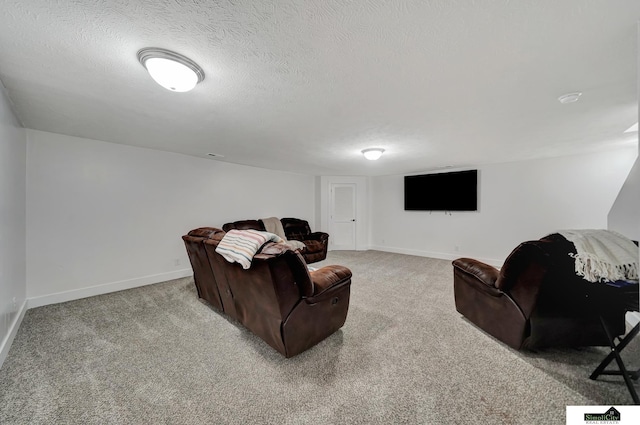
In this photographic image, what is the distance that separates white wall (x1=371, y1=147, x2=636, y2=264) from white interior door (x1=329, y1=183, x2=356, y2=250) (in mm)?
1028

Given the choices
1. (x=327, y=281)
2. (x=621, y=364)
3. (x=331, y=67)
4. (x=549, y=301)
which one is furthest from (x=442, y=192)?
(x=331, y=67)

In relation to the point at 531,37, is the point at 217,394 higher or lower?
lower

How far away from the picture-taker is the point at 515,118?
91.1 inches

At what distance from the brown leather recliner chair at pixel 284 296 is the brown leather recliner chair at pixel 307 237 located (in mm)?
2749

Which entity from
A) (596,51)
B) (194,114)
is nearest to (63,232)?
(194,114)

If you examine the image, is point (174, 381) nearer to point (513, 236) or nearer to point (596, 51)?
point (596, 51)

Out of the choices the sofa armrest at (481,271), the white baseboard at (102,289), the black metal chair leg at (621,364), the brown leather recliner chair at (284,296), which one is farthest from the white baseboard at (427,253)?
the white baseboard at (102,289)

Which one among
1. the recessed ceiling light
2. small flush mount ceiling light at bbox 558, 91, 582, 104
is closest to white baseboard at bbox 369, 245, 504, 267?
the recessed ceiling light

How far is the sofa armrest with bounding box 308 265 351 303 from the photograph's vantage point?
189 centimetres

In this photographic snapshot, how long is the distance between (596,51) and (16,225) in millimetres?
5074

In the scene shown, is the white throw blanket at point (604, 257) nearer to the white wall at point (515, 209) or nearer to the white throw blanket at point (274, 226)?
the white wall at point (515, 209)

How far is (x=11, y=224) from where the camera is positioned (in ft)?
7.08

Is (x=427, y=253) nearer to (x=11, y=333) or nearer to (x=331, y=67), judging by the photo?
(x=331, y=67)

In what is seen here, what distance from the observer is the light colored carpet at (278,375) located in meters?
1.34
